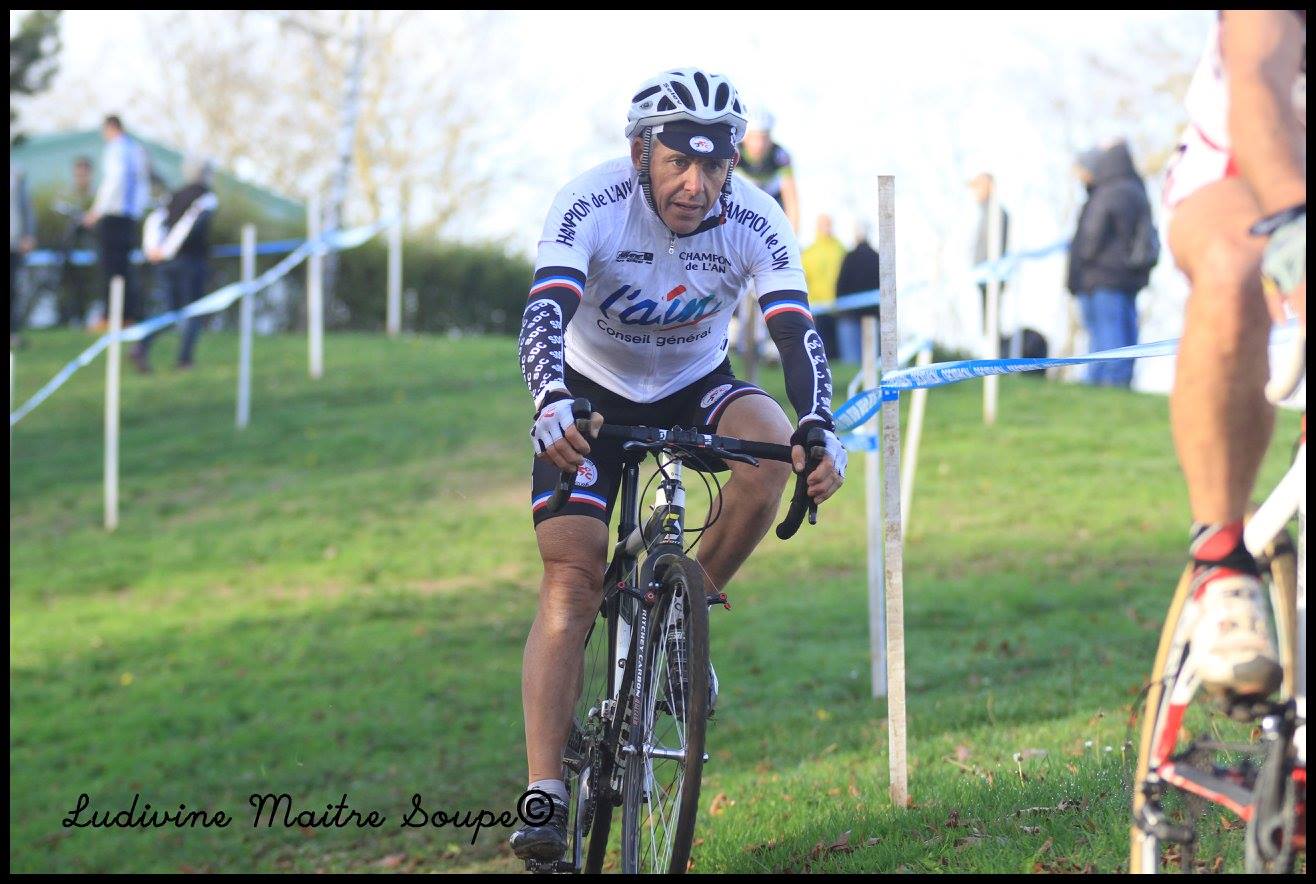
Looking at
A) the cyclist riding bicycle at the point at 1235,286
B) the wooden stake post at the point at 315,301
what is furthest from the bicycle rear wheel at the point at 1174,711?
the wooden stake post at the point at 315,301

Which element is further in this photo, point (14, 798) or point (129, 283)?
point (129, 283)

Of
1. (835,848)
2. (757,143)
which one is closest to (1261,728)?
(835,848)

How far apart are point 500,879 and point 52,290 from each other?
2442 centimetres

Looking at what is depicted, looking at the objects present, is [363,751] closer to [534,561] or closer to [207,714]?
[207,714]

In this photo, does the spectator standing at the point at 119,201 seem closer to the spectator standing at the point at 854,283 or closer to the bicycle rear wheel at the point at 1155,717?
the spectator standing at the point at 854,283

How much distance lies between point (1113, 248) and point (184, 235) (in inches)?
470

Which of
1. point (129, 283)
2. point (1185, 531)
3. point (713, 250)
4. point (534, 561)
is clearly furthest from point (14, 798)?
point (129, 283)

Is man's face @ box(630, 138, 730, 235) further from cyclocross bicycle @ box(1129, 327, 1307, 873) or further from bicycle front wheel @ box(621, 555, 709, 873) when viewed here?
cyclocross bicycle @ box(1129, 327, 1307, 873)

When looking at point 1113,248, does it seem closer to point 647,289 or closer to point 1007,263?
point 1007,263

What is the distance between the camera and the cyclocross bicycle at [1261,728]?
3.14 metres

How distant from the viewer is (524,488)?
15883mm

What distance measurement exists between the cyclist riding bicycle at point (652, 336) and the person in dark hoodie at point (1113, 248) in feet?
31.6

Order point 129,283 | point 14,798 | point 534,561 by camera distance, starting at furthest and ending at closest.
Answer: point 129,283 < point 534,561 < point 14,798

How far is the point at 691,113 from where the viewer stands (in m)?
4.79
